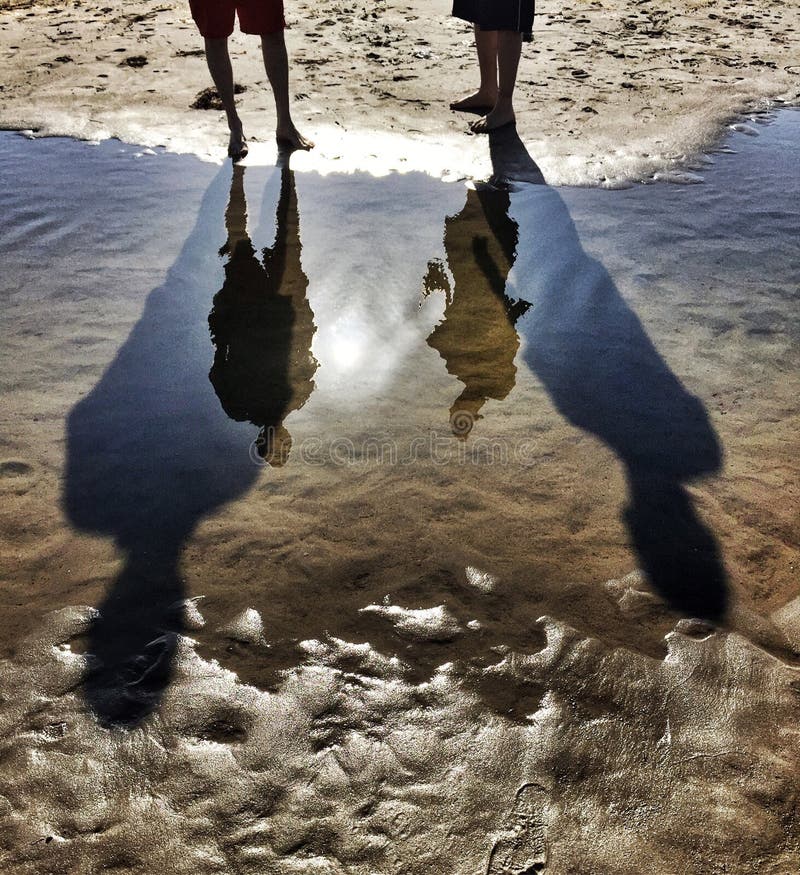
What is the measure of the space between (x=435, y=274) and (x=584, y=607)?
2047 millimetres

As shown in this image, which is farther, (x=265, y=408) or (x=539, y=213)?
(x=539, y=213)

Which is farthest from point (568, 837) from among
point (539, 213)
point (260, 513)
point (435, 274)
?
point (539, 213)

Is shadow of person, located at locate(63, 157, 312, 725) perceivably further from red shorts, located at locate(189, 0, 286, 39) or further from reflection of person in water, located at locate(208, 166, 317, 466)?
red shorts, located at locate(189, 0, 286, 39)

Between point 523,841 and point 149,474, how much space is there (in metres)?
1.65

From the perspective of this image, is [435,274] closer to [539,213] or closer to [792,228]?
[539,213]

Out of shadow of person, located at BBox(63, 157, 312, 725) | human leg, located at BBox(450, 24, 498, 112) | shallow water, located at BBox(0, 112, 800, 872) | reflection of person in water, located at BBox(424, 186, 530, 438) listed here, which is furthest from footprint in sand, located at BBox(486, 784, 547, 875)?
human leg, located at BBox(450, 24, 498, 112)

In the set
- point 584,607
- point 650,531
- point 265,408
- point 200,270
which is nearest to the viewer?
point 584,607

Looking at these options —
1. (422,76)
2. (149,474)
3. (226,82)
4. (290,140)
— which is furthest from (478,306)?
(422,76)

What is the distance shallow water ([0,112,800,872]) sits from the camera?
165 centimetres

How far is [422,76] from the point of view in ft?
20.0

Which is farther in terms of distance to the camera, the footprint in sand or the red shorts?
the red shorts

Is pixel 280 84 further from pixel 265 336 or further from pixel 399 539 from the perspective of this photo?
pixel 399 539

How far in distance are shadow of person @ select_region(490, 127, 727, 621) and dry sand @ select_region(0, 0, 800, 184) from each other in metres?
1.18

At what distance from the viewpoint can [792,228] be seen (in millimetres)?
4016
